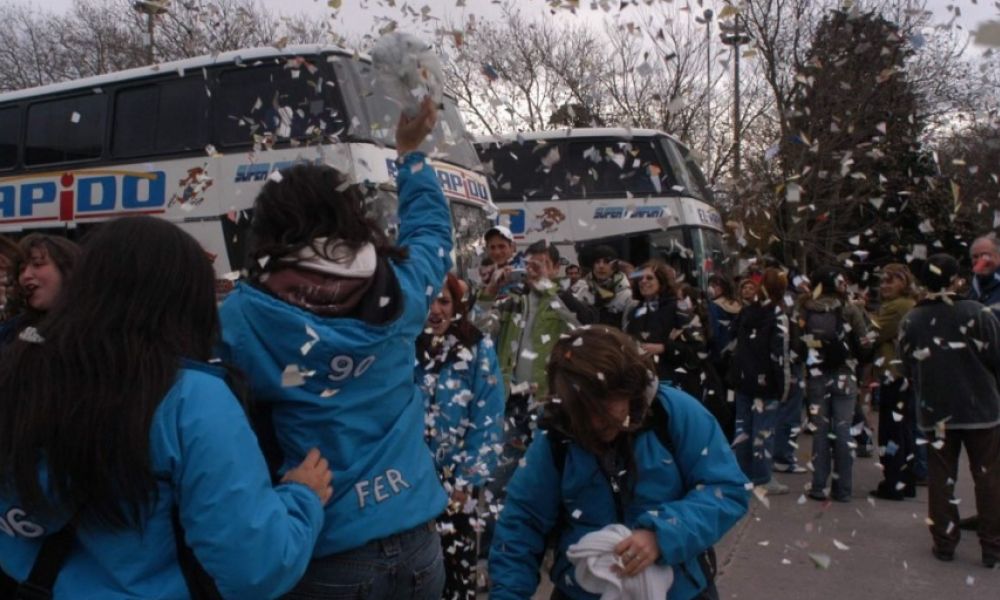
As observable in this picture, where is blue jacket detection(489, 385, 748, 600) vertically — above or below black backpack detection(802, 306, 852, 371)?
below

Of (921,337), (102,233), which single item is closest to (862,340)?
(921,337)

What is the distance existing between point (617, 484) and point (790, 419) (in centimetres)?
611

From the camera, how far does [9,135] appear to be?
1110 centimetres

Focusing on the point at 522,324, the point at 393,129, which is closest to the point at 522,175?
the point at 393,129

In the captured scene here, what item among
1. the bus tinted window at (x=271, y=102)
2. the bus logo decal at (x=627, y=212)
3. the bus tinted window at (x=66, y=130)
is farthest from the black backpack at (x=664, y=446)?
the bus logo decal at (x=627, y=212)

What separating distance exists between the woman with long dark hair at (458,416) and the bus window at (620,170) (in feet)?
30.8

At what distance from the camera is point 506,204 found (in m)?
14.1

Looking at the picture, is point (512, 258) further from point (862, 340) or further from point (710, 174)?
point (710, 174)

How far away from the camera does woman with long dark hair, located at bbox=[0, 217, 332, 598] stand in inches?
65.6

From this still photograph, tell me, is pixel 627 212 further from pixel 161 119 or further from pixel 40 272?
pixel 40 272

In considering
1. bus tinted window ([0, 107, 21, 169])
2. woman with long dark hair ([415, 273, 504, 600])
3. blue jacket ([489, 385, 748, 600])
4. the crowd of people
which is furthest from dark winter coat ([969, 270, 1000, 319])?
bus tinted window ([0, 107, 21, 169])

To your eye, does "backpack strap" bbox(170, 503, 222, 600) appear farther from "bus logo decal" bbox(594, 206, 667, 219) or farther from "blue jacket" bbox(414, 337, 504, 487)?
"bus logo decal" bbox(594, 206, 667, 219)

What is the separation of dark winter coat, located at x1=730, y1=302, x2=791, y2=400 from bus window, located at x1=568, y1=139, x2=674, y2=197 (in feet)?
18.5

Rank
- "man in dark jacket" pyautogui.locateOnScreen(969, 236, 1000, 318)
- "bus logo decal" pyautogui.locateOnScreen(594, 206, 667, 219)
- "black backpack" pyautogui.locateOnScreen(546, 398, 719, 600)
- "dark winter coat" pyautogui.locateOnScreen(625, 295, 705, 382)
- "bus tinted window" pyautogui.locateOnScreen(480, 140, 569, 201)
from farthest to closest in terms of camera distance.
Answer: "bus tinted window" pyautogui.locateOnScreen(480, 140, 569, 201)
"bus logo decal" pyautogui.locateOnScreen(594, 206, 667, 219)
"dark winter coat" pyautogui.locateOnScreen(625, 295, 705, 382)
"man in dark jacket" pyautogui.locateOnScreen(969, 236, 1000, 318)
"black backpack" pyautogui.locateOnScreen(546, 398, 719, 600)
